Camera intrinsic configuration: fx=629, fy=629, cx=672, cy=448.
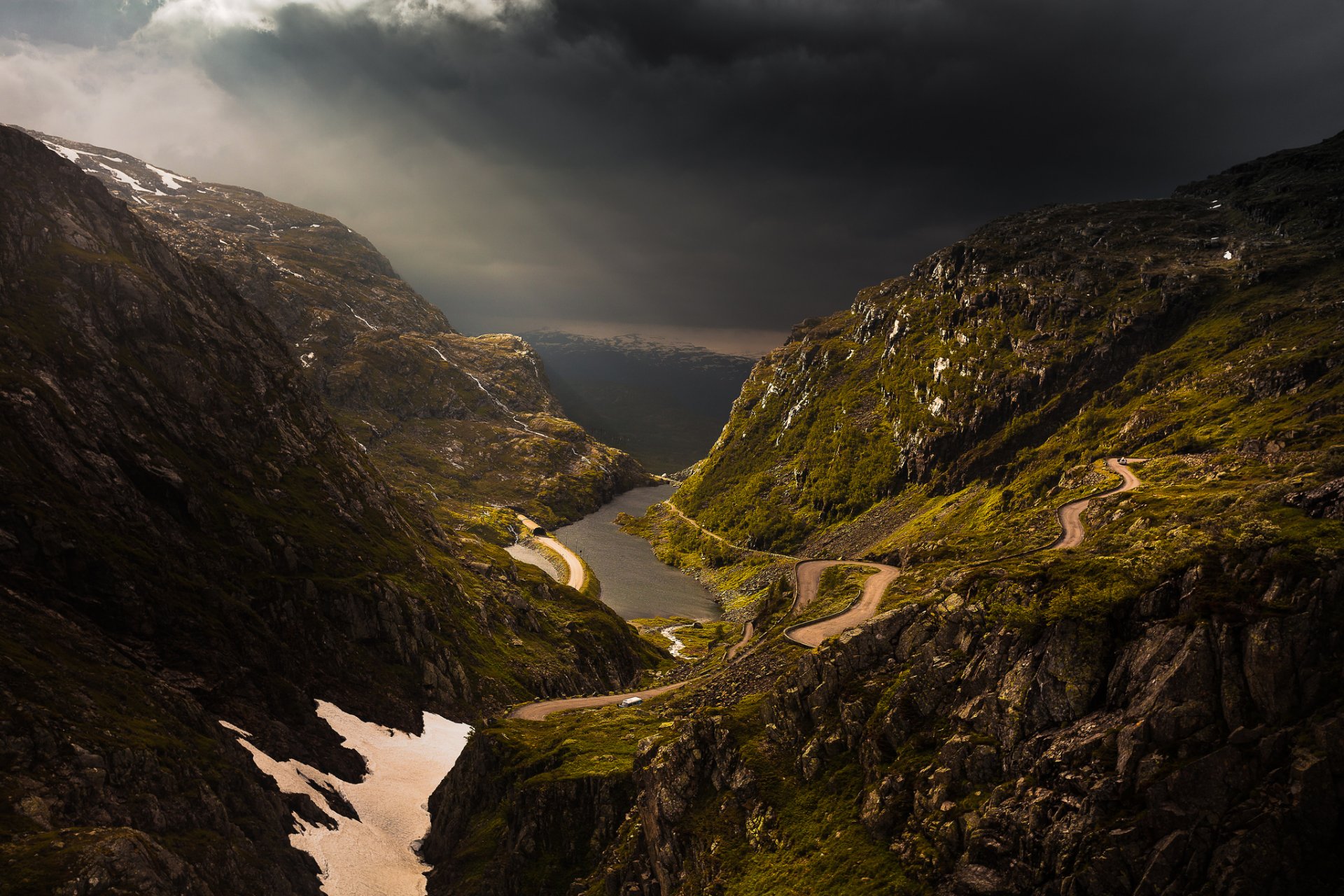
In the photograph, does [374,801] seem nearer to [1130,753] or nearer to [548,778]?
[548,778]

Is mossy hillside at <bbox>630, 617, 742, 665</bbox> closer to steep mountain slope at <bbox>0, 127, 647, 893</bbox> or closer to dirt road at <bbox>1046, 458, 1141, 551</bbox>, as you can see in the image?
steep mountain slope at <bbox>0, 127, 647, 893</bbox>

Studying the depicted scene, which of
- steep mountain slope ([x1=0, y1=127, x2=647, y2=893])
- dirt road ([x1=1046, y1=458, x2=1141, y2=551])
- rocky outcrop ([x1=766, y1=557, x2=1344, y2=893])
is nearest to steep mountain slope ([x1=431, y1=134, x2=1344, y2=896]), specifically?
rocky outcrop ([x1=766, y1=557, x2=1344, y2=893])

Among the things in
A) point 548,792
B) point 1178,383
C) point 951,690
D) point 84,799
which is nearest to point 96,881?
point 84,799

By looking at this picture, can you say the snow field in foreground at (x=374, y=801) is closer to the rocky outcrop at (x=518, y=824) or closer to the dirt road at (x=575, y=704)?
the rocky outcrop at (x=518, y=824)

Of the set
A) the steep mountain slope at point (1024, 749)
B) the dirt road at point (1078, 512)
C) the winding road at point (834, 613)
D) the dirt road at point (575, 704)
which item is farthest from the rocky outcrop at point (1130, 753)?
the dirt road at point (575, 704)

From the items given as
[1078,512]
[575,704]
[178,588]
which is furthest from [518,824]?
[1078,512]
